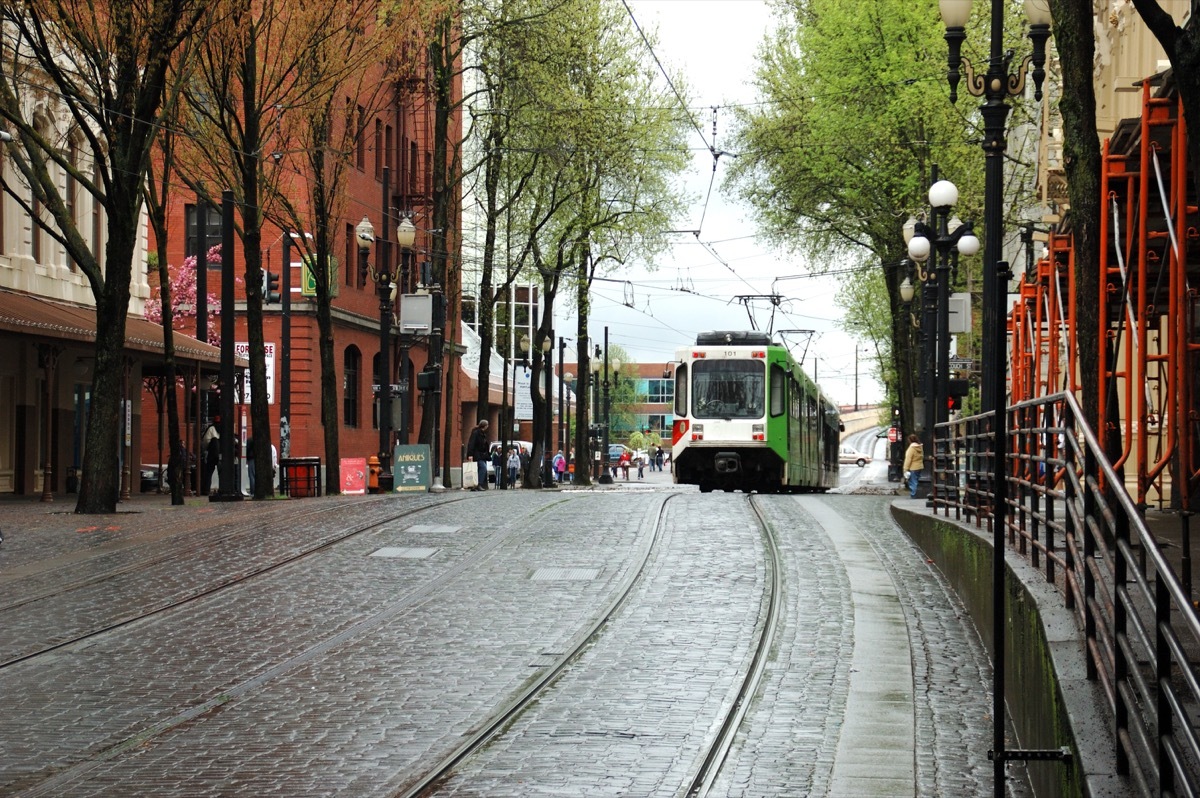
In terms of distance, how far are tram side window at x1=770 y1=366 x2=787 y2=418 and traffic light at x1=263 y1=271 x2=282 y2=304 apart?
1813cm

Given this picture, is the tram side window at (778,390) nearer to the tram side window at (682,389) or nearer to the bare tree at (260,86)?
the tram side window at (682,389)

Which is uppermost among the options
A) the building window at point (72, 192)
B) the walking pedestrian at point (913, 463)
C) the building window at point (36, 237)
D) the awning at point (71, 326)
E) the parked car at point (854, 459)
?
the building window at point (72, 192)

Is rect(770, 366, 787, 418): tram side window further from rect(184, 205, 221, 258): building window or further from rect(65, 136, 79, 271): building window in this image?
rect(184, 205, 221, 258): building window

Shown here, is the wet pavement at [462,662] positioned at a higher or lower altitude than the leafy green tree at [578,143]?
lower

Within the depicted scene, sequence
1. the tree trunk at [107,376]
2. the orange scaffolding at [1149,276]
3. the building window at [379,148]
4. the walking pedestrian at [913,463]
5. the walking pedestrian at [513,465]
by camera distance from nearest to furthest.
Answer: the orange scaffolding at [1149,276] → the tree trunk at [107,376] → the walking pedestrian at [913,463] → the building window at [379,148] → the walking pedestrian at [513,465]

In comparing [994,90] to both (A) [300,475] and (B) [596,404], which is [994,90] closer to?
(A) [300,475]

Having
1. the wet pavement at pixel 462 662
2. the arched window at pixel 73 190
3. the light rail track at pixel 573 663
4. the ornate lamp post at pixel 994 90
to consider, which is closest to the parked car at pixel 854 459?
the arched window at pixel 73 190

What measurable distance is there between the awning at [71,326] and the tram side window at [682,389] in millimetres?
9970

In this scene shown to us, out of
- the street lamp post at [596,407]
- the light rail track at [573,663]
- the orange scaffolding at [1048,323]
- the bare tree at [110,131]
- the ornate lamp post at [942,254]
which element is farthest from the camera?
the street lamp post at [596,407]

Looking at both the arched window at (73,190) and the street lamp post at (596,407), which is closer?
the arched window at (73,190)

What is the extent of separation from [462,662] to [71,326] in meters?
22.8

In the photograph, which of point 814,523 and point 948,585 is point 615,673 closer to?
point 948,585

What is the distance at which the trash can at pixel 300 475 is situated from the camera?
3447 centimetres

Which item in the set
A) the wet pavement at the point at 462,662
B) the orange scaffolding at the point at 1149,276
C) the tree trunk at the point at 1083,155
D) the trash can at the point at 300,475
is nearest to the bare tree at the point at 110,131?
the wet pavement at the point at 462,662
